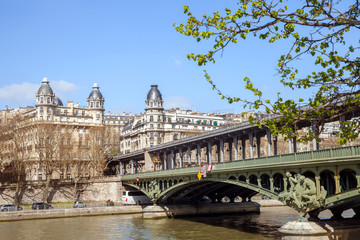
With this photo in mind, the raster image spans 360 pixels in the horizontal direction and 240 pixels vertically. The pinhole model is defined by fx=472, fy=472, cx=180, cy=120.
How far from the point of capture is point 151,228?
5328cm

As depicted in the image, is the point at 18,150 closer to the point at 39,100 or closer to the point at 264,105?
the point at 39,100

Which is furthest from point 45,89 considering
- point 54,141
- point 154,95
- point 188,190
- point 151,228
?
point 151,228

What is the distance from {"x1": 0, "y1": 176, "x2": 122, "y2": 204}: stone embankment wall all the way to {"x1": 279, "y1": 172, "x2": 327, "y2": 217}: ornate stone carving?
196 ft

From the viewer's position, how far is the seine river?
149 feet

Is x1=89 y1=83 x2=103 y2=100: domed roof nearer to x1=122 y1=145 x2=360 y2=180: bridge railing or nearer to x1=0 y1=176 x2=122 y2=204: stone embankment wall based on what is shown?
x1=0 y1=176 x2=122 y2=204: stone embankment wall

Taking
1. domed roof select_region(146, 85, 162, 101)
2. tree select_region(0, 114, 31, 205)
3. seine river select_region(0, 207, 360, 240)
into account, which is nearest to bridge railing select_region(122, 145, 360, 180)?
seine river select_region(0, 207, 360, 240)

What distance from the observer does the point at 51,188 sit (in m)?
92.6

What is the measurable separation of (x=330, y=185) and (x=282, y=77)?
2002 cm

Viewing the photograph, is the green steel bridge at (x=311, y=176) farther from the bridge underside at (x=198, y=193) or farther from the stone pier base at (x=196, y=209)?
the stone pier base at (x=196, y=209)

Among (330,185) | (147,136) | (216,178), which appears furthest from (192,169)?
(147,136)

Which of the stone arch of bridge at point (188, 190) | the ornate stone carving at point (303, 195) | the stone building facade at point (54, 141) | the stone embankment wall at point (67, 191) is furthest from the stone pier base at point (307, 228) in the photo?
the stone building facade at point (54, 141)

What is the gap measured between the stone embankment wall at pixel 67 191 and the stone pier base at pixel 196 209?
26322mm

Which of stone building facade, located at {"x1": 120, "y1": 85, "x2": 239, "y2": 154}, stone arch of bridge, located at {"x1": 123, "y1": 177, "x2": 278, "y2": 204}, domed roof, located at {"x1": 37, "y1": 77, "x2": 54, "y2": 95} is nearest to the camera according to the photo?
stone arch of bridge, located at {"x1": 123, "y1": 177, "x2": 278, "y2": 204}

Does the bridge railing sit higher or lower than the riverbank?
higher
